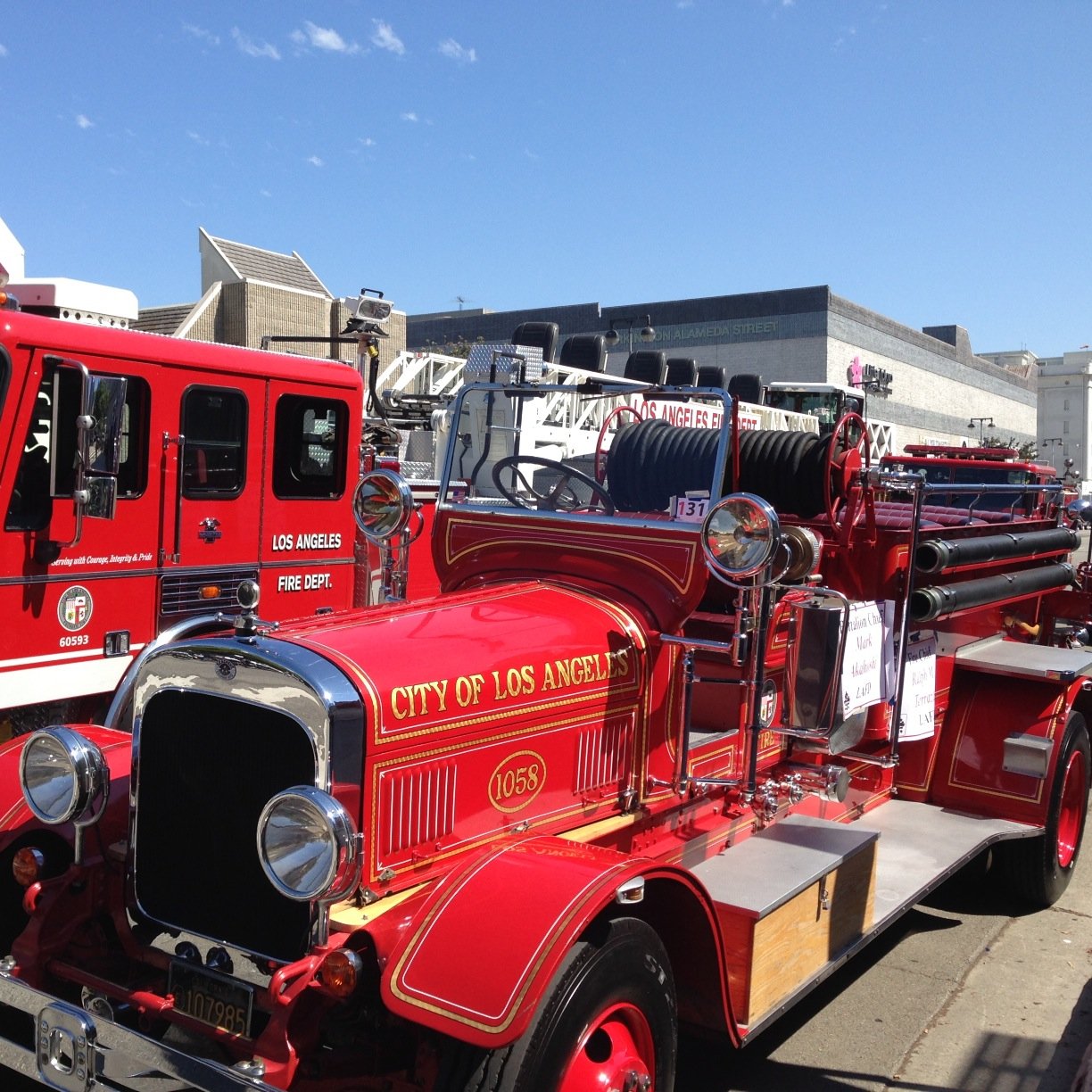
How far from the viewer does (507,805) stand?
3371mm

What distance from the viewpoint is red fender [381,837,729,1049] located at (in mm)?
2555

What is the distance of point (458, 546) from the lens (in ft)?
14.8

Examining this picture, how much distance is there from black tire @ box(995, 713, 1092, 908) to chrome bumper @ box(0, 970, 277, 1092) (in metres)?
4.18

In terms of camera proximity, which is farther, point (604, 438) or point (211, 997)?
point (604, 438)

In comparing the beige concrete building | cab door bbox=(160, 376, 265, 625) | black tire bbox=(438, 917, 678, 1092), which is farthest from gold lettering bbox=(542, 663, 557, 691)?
the beige concrete building

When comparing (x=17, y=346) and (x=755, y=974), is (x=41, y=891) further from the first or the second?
(x=17, y=346)

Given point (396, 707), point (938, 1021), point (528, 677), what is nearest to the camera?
point (396, 707)

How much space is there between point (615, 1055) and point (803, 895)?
1.01 metres

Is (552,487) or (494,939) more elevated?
(552,487)

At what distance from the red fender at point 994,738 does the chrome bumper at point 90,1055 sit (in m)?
3.96

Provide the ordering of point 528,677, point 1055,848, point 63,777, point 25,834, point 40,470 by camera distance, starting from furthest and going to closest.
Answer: point 40,470 < point 1055,848 < point 25,834 < point 528,677 < point 63,777

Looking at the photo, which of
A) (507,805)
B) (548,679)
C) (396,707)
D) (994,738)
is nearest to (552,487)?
(548,679)

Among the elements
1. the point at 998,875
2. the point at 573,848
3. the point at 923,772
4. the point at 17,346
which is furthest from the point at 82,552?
the point at 998,875

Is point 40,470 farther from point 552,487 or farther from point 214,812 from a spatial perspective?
point 214,812
